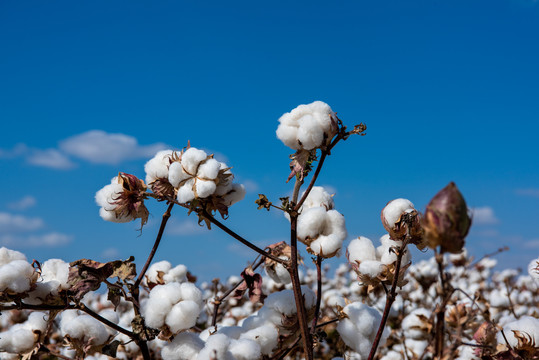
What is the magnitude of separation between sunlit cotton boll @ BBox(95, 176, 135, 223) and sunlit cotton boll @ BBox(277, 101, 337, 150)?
53cm

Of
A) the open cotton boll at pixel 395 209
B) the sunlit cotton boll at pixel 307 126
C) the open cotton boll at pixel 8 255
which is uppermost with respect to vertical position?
the sunlit cotton boll at pixel 307 126

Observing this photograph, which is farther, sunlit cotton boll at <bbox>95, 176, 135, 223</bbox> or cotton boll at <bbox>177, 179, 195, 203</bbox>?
sunlit cotton boll at <bbox>95, 176, 135, 223</bbox>

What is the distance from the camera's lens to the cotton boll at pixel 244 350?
4.84 feet

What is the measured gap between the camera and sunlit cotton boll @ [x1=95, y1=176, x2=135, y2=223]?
1.59 metres

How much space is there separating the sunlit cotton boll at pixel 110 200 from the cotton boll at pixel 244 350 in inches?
19.9

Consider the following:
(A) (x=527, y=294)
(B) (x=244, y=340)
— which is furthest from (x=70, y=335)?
(A) (x=527, y=294)

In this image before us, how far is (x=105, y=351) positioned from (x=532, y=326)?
4.55 feet

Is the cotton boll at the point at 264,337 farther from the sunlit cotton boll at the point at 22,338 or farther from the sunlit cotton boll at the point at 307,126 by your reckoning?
the sunlit cotton boll at the point at 22,338

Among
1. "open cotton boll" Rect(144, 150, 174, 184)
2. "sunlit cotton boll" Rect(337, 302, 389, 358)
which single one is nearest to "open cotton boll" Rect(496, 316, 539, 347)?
"sunlit cotton boll" Rect(337, 302, 389, 358)

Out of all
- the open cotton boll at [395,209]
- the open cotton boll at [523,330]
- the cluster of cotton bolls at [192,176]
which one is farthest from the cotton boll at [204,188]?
the open cotton boll at [523,330]

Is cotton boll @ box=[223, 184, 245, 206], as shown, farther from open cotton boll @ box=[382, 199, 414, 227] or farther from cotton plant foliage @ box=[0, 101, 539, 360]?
open cotton boll @ box=[382, 199, 414, 227]

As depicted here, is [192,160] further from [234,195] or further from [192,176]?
[234,195]

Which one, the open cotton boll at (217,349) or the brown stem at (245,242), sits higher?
the brown stem at (245,242)

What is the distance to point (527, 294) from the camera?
6211 mm
